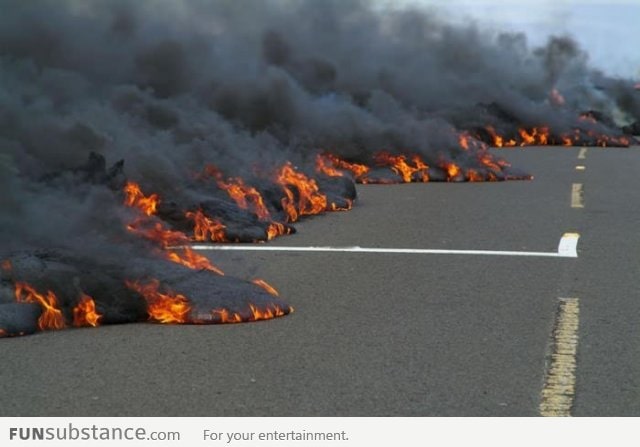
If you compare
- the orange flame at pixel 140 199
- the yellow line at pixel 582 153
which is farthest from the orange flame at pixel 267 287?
the yellow line at pixel 582 153

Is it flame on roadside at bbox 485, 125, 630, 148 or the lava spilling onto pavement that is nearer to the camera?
the lava spilling onto pavement

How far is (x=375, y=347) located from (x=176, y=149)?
732cm

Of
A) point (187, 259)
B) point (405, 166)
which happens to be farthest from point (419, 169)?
point (187, 259)

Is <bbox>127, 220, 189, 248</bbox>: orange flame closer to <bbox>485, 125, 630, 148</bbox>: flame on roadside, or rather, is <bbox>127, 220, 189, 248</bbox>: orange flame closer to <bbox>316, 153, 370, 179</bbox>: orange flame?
<bbox>316, 153, 370, 179</bbox>: orange flame

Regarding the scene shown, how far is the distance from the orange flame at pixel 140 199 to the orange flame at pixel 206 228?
1.17 ft

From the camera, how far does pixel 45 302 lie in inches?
307

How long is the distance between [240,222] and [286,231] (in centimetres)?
63

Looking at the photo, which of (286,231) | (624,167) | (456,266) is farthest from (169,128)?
(624,167)

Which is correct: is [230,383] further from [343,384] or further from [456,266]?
[456,266]

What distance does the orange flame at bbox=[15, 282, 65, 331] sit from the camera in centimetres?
773

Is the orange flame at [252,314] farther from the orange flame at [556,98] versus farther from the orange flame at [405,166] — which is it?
the orange flame at [556,98]

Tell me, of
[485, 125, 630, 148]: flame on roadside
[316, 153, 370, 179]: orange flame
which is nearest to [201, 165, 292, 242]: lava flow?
[316, 153, 370, 179]: orange flame

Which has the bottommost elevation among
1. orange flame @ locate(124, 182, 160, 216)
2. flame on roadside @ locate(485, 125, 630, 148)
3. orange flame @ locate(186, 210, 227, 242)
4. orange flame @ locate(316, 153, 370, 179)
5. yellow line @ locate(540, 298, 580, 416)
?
flame on roadside @ locate(485, 125, 630, 148)

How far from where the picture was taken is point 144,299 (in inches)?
316
